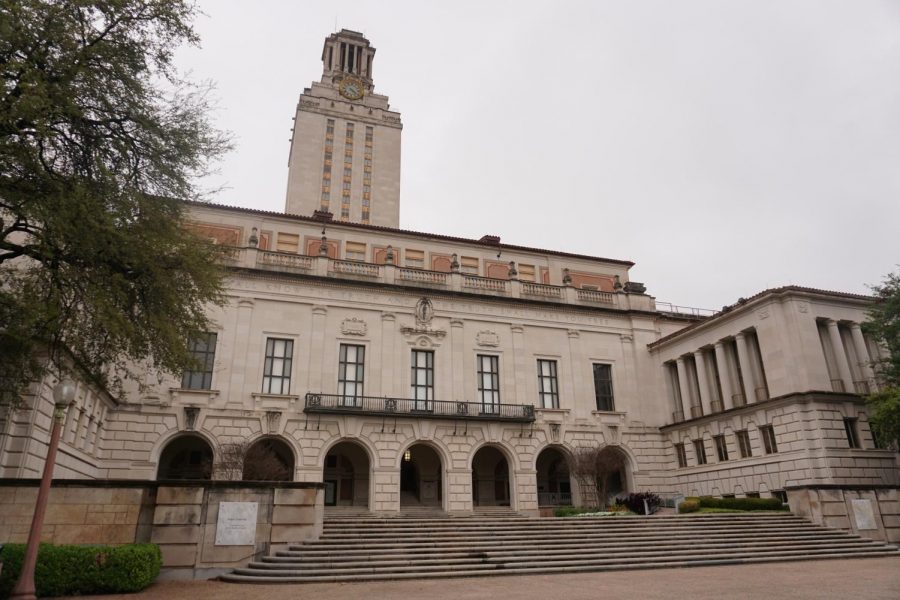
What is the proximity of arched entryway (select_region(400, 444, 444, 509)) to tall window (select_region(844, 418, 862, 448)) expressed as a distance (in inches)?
789

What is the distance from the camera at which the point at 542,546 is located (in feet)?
66.4

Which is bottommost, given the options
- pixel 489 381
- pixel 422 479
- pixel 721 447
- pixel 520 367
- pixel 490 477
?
pixel 422 479

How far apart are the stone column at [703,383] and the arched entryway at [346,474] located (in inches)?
757

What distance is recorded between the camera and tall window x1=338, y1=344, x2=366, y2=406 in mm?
31562

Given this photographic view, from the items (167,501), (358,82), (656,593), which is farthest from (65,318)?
(358,82)

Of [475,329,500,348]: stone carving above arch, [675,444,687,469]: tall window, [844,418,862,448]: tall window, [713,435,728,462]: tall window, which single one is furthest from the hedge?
[675,444,687,469]: tall window

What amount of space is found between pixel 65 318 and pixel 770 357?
29.2 m

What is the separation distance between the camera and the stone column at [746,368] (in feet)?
99.6

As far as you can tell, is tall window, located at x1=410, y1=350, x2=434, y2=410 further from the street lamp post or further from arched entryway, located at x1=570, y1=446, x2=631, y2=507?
the street lamp post

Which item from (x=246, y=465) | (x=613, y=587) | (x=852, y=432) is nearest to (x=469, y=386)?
(x=246, y=465)

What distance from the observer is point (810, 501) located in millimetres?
24312

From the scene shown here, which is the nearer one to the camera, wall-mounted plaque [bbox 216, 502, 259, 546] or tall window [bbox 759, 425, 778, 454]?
wall-mounted plaque [bbox 216, 502, 259, 546]

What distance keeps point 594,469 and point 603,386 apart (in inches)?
262

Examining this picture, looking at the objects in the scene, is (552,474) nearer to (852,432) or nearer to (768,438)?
(768,438)
